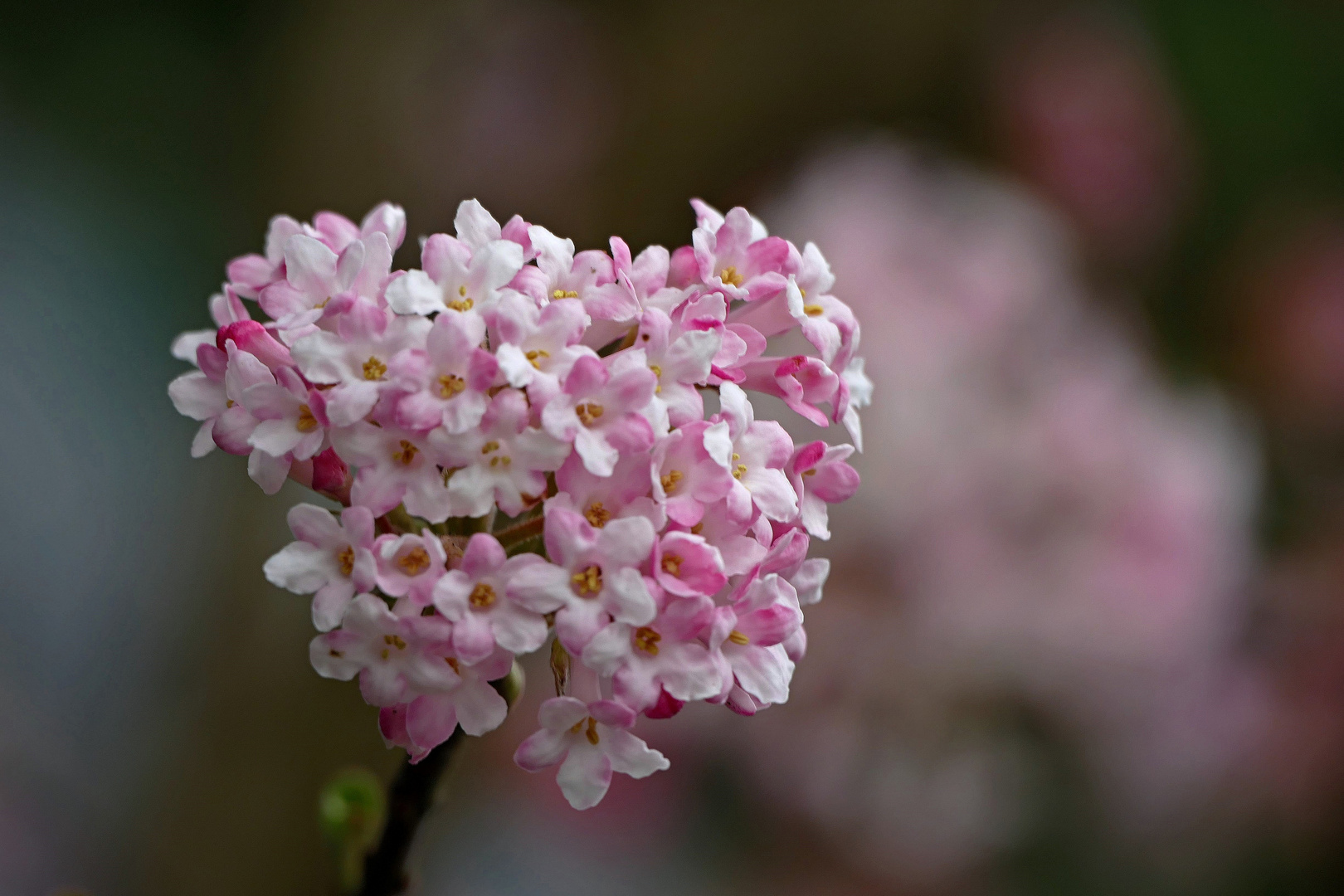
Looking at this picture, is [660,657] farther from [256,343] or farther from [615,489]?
[256,343]

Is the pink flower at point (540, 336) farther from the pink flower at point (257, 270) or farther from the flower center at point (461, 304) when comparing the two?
the pink flower at point (257, 270)

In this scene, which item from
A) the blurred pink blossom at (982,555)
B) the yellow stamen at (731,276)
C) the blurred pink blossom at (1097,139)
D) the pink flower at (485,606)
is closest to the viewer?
the pink flower at (485,606)

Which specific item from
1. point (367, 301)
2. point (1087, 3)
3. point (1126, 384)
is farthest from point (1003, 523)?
point (1087, 3)

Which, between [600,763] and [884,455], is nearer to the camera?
[600,763]

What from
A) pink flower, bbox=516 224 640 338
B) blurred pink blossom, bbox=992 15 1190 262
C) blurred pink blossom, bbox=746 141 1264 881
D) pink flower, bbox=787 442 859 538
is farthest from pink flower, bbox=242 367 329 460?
blurred pink blossom, bbox=992 15 1190 262

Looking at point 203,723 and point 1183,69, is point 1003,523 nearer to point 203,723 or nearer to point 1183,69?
point 203,723

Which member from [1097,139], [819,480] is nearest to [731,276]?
[819,480]

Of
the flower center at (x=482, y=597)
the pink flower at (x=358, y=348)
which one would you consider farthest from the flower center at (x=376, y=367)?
the flower center at (x=482, y=597)
